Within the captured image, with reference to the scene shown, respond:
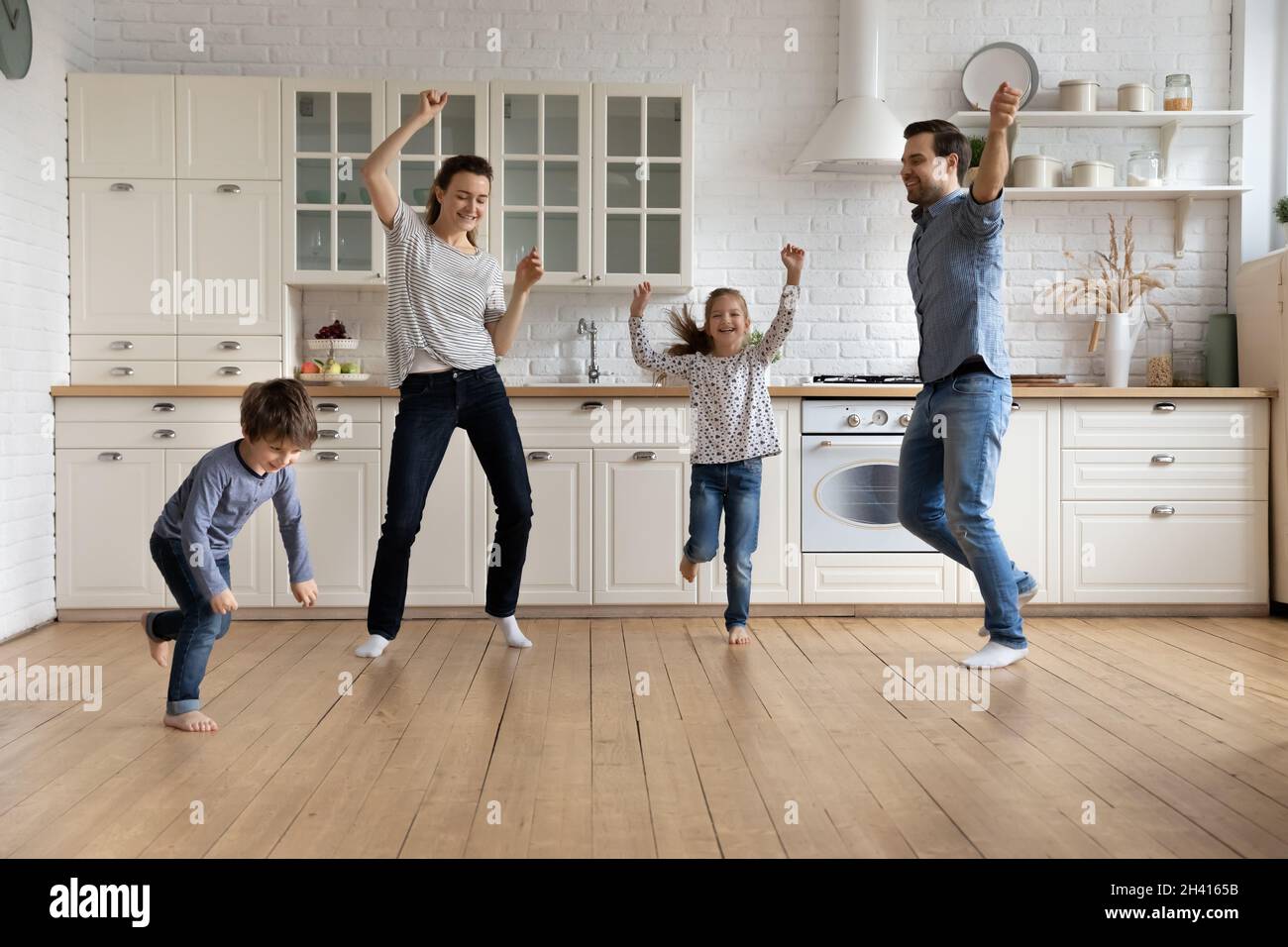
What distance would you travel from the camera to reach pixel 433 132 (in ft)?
15.4

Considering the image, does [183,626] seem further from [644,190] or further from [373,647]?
[644,190]

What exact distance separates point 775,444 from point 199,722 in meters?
2.04

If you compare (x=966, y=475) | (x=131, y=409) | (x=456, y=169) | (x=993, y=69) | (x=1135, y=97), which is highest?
(x=993, y=69)

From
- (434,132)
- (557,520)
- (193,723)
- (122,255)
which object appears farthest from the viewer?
(434,132)

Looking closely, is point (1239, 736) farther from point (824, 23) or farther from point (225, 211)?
point (225, 211)

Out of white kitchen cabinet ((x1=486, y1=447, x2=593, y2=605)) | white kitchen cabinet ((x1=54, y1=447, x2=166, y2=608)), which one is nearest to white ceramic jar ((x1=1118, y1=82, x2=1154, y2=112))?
white kitchen cabinet ((x1=486, y1=447, x2=593, y2=605))

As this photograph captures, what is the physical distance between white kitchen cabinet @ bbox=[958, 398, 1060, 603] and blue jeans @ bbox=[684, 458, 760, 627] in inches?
40.7

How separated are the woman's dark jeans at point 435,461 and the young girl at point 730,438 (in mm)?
598

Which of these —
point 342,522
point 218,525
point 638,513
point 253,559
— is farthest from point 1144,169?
point 218,525

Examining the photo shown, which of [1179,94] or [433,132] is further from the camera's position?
[1179,94]

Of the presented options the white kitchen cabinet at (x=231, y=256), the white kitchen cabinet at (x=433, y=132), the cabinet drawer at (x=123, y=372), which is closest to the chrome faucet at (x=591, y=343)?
the white kitchen cabinet at (x=433, y=132)

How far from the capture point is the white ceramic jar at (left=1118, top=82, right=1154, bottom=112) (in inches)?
194

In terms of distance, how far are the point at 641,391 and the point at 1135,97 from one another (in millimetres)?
2487

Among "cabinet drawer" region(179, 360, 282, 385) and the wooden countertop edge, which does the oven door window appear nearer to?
the wooden countertop edge
